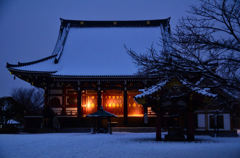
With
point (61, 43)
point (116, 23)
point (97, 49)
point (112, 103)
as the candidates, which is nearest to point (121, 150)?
point (112, 103)

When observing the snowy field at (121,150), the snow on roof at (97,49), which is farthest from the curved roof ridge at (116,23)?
the snowy field at (121,150)

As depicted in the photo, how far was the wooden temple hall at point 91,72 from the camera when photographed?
23.8 meters

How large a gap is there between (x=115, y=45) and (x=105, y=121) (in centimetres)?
1048

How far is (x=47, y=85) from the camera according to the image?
975 inches

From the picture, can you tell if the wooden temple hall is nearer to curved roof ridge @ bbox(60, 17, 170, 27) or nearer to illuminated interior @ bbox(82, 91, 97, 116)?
illuminated interior @ bbox(82, 91, 97, 116)

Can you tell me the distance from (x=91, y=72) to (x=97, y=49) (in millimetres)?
4579

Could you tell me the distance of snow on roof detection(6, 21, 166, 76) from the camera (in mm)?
24672

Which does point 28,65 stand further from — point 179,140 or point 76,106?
point 179,140

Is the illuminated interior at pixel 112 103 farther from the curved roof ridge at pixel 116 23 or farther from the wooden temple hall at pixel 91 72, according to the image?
the curved roof ridge at pixel 116 23

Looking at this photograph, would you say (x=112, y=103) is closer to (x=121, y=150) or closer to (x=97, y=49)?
(x=97, y=49)

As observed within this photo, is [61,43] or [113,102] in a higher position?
[61,43]

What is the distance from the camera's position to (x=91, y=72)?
80.3 feet

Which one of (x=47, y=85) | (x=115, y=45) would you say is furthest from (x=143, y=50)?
(x=47, y=85)

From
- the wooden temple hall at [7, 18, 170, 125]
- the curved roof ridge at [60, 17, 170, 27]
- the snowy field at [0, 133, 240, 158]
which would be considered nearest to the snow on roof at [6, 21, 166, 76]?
the wooden temple hall at [7, 18, 170, 125]
